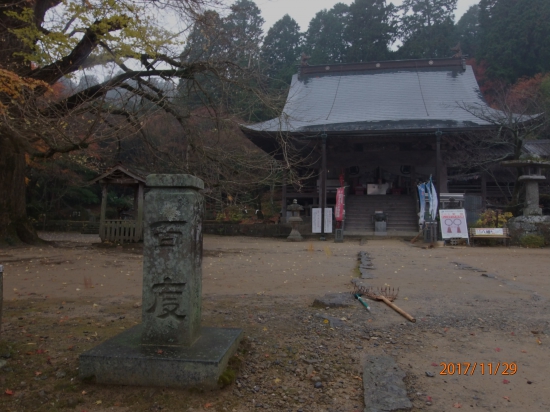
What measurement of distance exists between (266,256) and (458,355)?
7.18 meters

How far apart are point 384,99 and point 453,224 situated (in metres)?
9.54

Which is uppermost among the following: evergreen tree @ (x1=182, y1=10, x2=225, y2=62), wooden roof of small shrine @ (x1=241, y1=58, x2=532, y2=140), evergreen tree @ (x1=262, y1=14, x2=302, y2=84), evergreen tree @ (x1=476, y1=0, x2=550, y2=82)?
evergreen tree @ (x1=262, y1=14, x2=302, y2=84)

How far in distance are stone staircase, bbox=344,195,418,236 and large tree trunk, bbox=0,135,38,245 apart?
1149 cm

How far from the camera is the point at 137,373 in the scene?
246cm

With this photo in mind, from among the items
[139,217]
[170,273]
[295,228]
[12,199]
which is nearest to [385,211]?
[295,228]

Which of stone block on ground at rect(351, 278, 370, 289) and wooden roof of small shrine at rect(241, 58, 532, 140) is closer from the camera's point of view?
stone block on ground at rect(351, 278, 370, 289)

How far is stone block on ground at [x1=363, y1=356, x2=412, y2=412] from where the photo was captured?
2.20 meters

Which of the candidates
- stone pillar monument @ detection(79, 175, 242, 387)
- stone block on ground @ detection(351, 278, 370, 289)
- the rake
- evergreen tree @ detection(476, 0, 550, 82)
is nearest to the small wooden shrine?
stone block on ground @ detection(351, 278, 370, 289)

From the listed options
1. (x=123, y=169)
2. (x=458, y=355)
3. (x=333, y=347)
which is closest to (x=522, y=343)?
(x=458, y=355)

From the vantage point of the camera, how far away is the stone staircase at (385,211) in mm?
16750

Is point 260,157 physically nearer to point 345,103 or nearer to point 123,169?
point 123,169

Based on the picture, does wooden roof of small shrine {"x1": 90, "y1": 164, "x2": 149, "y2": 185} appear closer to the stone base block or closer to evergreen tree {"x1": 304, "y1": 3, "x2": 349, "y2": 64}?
the stone base block

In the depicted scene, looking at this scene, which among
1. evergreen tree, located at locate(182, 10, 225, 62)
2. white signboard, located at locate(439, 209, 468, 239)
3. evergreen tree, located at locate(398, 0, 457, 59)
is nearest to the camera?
evergreen tree, located at locate(182, 10, 225, 62)

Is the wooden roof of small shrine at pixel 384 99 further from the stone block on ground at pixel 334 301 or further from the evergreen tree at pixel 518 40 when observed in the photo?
the stone block on ground at pixel 334 301
